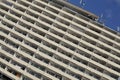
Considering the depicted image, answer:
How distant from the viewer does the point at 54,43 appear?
368 feet

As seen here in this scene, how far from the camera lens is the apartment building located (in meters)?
106

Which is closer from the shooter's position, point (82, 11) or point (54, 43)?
point (54, 43)

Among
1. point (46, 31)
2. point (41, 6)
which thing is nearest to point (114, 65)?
point (46, 31)

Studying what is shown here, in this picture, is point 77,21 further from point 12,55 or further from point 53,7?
point 12,55

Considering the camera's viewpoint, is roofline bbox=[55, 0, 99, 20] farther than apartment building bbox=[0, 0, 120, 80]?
Yes

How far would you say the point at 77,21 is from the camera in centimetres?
12069

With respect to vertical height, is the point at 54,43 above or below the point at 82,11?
below

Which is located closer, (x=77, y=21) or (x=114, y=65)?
(x=114, y=65)

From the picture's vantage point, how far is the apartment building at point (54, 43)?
4154 inches

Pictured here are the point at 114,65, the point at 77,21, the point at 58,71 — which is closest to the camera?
the point at 58,71

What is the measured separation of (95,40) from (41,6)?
70.4 ft

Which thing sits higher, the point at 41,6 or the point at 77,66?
the point at 41,6

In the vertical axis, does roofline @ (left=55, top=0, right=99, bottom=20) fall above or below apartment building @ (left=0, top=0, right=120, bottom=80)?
above

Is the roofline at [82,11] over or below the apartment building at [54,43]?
over
